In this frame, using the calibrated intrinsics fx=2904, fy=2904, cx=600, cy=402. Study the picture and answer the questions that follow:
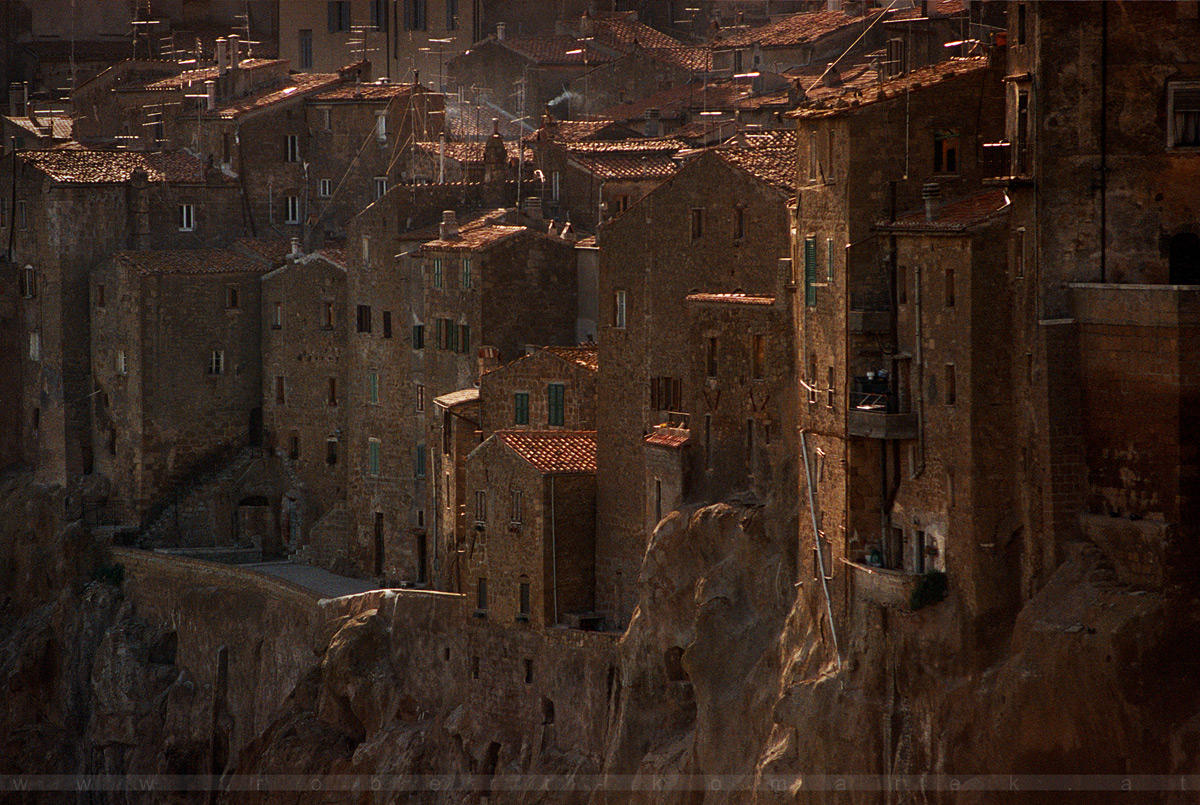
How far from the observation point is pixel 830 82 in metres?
63.6

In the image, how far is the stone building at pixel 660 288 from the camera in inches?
2240

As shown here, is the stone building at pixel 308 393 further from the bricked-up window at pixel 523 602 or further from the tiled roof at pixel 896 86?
the tiled roof at pixel 896 86

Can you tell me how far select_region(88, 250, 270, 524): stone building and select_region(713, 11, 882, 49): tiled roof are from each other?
14931mm

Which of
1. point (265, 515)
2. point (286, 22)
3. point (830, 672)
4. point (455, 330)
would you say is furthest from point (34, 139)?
point (830, 672)

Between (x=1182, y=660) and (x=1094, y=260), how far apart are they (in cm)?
628

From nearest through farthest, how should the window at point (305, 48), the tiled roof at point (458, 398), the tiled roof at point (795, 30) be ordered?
1. the tiled roof at point (458, 398)
2. the tiled roof at point (795, 30)
3. the window at point (305, 48)

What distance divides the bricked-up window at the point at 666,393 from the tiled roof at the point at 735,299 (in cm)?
235

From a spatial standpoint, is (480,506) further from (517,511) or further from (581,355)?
(581,355)

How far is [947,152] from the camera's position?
4828cm

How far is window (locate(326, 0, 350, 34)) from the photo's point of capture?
94938 millimetres

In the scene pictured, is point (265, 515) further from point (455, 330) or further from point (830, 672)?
point (830, 672)

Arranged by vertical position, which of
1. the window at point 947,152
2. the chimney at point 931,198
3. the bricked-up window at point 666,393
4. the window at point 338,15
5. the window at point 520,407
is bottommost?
the window at point 520,407

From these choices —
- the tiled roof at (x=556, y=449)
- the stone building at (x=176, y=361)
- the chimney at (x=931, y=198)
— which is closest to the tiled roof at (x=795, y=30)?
the stone building at (x=176, y=361)

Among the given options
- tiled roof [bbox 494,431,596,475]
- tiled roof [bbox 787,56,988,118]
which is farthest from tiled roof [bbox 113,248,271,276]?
tiled roof [bbox 787,56,988,118]
